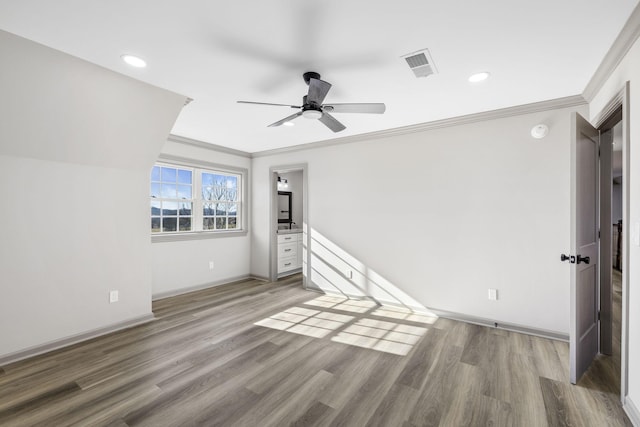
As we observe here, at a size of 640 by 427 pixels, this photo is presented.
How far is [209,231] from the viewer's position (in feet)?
16.6

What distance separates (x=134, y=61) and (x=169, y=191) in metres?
2.61

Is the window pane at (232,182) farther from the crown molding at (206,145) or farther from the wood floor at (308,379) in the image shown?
the wood floor at (308,379)

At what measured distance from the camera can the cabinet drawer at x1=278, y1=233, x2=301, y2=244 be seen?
221 inches

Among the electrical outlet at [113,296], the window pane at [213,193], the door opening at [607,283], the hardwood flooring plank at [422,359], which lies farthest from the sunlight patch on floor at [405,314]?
the window pane at [213,193]

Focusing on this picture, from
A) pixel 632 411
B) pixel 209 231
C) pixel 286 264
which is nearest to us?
pixel 632 411

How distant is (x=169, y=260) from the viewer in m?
4.44

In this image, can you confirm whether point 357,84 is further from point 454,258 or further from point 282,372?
point 282,372

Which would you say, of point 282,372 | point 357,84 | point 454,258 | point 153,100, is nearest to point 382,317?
point 454,258

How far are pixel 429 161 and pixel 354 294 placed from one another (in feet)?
7.26

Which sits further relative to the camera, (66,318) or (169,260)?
(169,260)

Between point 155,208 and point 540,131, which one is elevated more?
point 540,131

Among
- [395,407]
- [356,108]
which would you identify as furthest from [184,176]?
[395,407]

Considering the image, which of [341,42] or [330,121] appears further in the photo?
[330,121]

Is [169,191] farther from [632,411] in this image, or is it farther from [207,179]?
[632,411]
